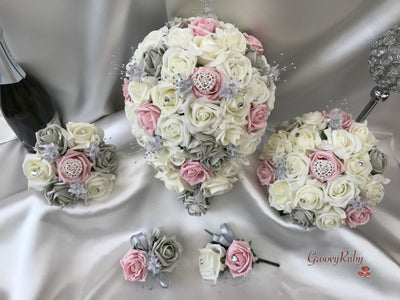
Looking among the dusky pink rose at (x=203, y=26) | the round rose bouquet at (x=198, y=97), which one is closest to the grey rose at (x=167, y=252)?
the round rose bouquet at (x=198, y=97)

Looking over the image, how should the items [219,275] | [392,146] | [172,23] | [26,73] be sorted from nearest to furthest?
[172,23] → [219,275] → [26,73] → [392,146]

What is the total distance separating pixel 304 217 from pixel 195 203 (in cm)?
28

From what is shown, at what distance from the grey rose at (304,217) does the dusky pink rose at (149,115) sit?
0.43 metres

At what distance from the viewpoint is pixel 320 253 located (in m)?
0.87

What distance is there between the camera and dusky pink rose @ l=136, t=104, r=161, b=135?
63cm

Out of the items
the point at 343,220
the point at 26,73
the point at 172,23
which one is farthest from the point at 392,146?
the point at 26,73

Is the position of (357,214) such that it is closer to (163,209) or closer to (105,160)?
(163,209)

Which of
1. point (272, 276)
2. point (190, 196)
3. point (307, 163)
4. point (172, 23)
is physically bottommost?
point (272, 276)

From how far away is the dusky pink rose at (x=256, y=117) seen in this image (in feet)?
2.15

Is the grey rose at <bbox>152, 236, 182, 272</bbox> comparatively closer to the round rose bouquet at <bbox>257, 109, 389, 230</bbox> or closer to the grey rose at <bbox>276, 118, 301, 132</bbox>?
the round rose bouquet at <bbox>257, 109, 389, 230</bbox>

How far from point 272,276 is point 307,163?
332 millimetres

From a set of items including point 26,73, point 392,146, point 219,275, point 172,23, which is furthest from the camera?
point 392,146

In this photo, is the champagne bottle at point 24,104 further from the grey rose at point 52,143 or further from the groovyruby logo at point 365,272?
the groovyruby logo at point 365,272

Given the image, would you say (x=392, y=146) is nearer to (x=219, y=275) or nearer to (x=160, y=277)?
(x=219, y=275)
